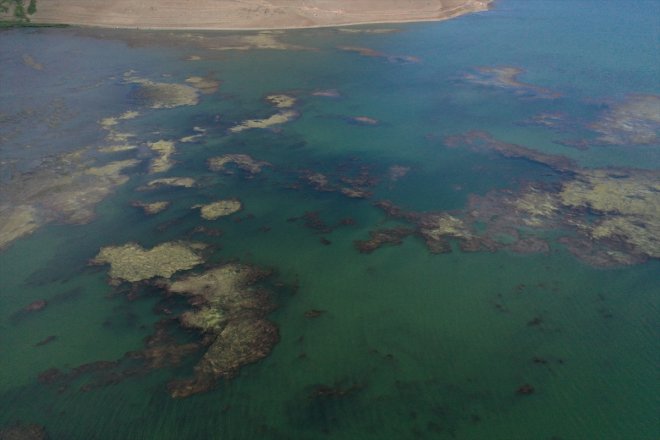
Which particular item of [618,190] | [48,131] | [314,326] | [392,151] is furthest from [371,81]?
[314,326]

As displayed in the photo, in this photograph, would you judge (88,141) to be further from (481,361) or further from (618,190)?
(618,190)

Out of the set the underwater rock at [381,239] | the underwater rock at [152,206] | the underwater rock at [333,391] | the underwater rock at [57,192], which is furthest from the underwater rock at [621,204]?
the underwater rock at [57,192]

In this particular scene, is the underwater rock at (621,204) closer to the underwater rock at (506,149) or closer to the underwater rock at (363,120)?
the underwater rock at (506,149)

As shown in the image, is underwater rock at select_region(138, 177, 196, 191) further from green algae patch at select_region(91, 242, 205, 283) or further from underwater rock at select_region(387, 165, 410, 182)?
underwater rock at select_region(387, 165, 410, 182)

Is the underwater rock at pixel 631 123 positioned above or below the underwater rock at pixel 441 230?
above

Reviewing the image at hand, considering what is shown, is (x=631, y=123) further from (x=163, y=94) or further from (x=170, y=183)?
(x=163, y=94)
